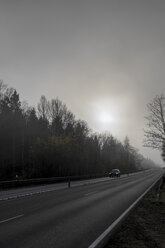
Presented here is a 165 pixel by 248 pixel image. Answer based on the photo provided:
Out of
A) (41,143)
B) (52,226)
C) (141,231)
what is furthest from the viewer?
(41,143)

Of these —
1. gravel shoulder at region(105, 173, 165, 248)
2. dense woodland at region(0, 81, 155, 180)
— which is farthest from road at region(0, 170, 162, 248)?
dense woodland at region(0, 81, 155, 180)

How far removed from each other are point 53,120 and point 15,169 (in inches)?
689

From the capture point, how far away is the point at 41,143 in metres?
51.3

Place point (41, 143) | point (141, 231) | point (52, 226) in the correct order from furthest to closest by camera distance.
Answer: point (41, 143)
point (52, 226)
point (141, 231)

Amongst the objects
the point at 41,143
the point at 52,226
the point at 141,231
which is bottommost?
the point at 141,231

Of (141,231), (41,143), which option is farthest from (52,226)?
(41,143)

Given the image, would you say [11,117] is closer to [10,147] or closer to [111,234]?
[10,147]

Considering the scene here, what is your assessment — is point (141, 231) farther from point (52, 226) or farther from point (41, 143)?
point (41, 143)

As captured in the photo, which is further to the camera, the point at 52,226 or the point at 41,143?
the point at 41,143

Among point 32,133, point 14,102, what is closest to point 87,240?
point 32,133

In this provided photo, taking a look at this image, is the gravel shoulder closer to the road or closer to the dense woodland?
the road

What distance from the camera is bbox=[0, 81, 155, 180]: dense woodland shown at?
165 feet

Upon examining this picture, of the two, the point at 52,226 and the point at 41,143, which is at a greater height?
the point at 41,143

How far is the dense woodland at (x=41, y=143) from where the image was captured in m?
50.2
